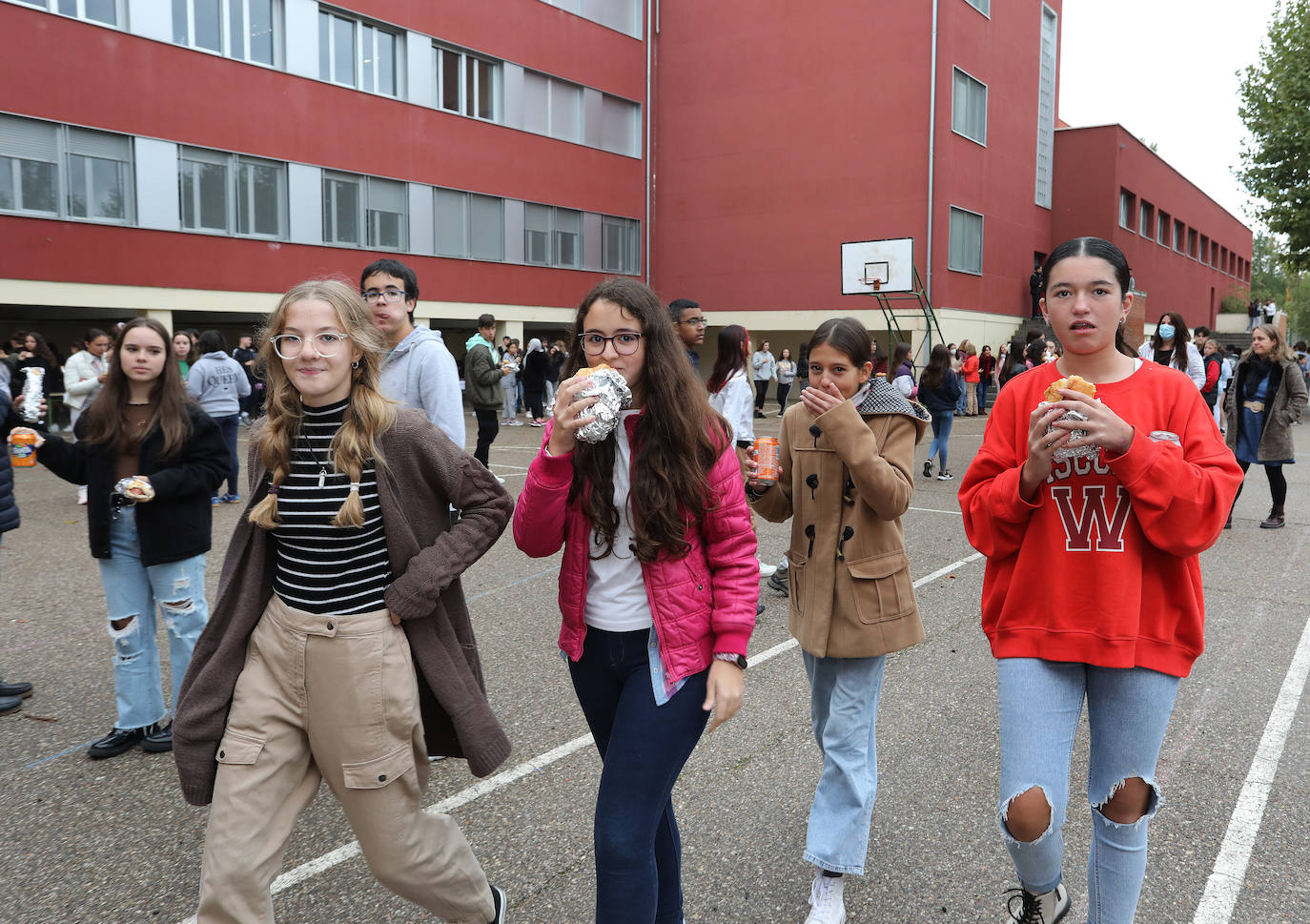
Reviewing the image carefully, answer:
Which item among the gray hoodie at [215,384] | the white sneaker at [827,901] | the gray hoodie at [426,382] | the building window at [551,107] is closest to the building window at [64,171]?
the gray hoodie at [215,384]

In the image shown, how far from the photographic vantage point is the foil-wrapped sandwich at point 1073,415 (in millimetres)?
2240

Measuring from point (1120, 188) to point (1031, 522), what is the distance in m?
37.4

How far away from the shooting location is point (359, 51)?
75.0 ft

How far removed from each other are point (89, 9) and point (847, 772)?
21.3 m

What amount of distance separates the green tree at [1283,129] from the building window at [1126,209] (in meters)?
5.90

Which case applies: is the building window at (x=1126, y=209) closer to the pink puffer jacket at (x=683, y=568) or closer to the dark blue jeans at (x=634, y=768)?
the pink puffer jacket at (x=683, y=568)

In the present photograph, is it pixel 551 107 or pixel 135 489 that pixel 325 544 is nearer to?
pixel 135 489

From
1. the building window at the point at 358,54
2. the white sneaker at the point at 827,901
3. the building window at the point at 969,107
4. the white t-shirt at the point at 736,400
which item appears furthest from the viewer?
the building window at the point at 969,107

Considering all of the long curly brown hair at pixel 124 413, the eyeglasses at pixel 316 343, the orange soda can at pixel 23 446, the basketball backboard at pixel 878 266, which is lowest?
the orange soda can at pixel 23 446

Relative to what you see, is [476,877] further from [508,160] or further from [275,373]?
[508,160]

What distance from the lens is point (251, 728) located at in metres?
2.43

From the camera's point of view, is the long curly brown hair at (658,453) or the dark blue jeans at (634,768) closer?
the dark blue jeans at (634,768)

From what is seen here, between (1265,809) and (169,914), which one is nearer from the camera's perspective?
(169,914)

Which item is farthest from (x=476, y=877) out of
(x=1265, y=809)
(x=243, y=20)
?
(x=243, y=20)
